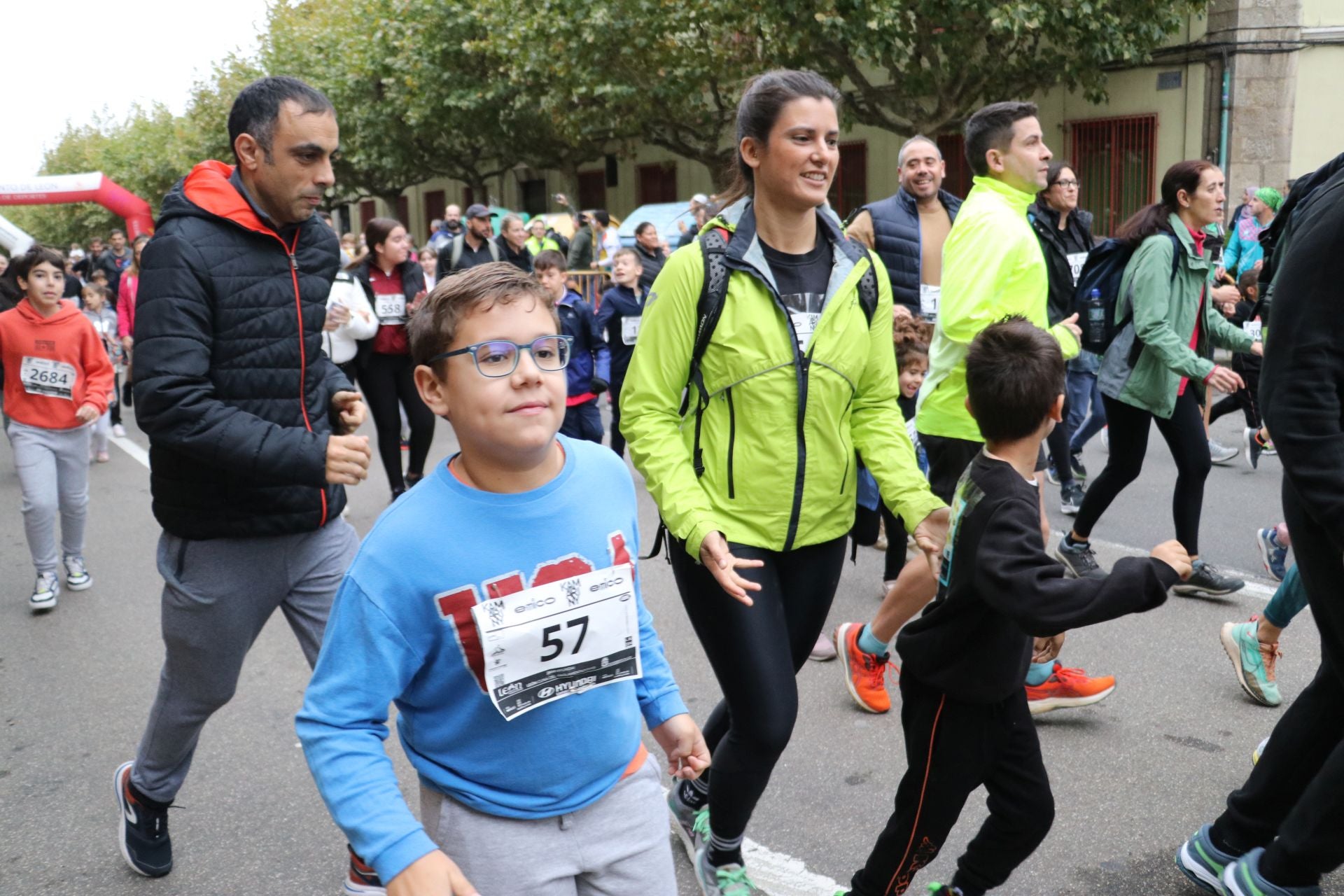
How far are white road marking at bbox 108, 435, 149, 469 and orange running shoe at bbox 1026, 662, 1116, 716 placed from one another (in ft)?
28.4

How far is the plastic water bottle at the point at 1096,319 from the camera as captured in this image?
230 inches

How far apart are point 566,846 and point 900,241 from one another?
4.17 metres

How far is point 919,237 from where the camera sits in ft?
19.0

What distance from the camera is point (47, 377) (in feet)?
21.6

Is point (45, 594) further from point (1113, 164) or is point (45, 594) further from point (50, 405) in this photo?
point (1113, 164)

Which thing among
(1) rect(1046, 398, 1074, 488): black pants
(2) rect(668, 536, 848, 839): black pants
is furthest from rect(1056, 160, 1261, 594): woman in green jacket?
(2) rect(668, 536, 848, 839): black pants

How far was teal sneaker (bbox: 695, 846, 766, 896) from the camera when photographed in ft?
10.4

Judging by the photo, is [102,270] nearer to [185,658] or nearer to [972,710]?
[185,658]

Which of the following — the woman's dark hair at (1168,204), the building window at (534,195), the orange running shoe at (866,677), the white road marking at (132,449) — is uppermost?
the woman's dark hair at (1168,204)

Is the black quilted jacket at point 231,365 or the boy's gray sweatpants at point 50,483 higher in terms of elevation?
the black quilted jacket at point 231,365

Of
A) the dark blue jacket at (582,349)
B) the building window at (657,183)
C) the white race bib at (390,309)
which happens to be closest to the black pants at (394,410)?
the white race bib at (390,309)

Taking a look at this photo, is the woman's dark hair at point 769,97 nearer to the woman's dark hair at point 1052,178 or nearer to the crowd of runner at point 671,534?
the crowd of runner at point 671,534

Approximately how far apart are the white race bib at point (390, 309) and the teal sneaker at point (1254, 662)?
545 cm

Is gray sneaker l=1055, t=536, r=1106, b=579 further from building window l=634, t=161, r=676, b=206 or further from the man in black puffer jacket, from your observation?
building window l=634, t=161, r=676, b=206
